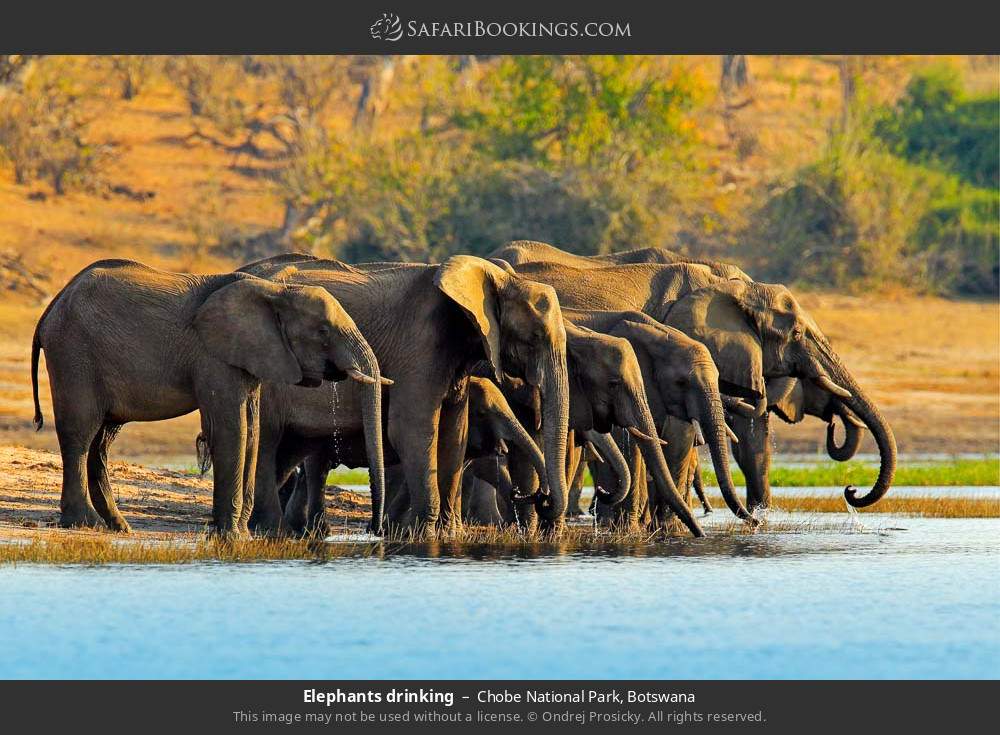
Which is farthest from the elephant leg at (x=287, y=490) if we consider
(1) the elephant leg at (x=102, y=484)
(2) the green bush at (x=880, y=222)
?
(2) the green bush at (x=880, y=222)

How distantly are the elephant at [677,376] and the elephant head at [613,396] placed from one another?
1.01ft

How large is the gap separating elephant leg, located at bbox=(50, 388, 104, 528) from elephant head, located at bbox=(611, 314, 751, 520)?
375 centimetres

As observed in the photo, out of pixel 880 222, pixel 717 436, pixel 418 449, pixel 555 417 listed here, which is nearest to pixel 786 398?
pixel 717 436

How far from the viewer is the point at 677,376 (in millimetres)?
14086

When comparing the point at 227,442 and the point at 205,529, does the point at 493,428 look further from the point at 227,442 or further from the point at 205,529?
the point at 205,529

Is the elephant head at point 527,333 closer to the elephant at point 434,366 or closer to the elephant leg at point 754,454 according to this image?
the elephant at point 434,366

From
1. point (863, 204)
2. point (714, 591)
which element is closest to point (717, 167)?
point (863, 204)

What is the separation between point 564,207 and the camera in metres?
30.2

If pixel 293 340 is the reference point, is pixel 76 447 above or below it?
below

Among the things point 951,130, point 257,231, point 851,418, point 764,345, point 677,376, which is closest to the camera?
point 677,376

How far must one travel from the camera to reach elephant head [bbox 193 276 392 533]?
1288 cm

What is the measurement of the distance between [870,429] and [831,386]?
45 centimetres

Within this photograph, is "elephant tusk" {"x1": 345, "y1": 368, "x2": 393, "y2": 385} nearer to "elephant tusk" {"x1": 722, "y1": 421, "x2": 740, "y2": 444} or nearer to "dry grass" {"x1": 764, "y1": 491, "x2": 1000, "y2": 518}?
"elephant tusk" {"x1": 722, "y1": 421, "x2": 740, "y2": 444}

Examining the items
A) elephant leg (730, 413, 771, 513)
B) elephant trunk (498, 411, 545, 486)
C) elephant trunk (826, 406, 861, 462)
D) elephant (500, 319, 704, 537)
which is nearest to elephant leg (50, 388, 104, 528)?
elephant trunk (498, 411, 545, 486)
